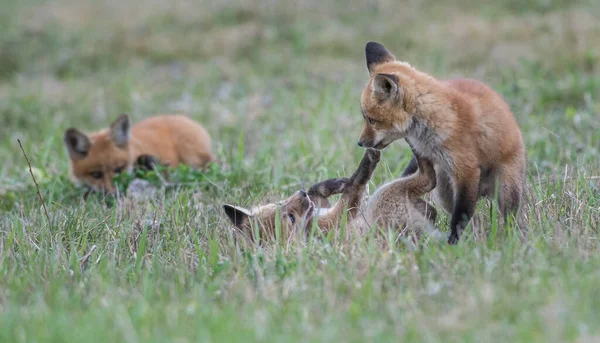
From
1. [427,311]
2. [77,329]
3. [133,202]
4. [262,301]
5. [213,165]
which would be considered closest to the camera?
[77,329]

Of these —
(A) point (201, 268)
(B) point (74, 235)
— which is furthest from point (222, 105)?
(A) point (201, 268)

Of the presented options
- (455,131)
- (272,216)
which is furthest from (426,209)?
(272,216)

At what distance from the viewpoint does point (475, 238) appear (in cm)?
518

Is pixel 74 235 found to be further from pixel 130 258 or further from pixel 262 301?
pixel 262 301

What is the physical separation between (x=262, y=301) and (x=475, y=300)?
1.10 metres

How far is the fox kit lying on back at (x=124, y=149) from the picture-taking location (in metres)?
9.80

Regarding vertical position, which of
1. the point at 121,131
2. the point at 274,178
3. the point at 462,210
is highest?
the point at 462,210

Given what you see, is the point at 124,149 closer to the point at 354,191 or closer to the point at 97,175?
the point at 97,175

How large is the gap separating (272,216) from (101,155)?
436 centimetres

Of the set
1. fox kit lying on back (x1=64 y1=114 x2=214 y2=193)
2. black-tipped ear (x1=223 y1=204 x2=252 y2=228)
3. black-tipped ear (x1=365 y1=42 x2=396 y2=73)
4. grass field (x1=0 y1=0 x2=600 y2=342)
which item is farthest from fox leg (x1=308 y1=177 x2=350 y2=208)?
fox kit lying on back (x1=64 y1=114 x2=214 y2=193)

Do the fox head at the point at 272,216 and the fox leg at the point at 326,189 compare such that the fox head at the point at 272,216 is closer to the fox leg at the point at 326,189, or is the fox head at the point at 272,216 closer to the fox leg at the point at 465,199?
the fox leg at the point at 326,189

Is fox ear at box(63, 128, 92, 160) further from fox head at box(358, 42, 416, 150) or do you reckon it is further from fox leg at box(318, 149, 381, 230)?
fox head at box(358, 42, 416, 150)

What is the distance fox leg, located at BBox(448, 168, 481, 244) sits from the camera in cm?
520

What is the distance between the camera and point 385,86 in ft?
17.7
